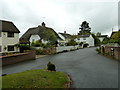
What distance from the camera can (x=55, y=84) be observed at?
16.4 ft

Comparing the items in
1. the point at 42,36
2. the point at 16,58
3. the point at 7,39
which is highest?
the point at 42,36

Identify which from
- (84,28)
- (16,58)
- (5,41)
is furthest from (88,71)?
(84,28)

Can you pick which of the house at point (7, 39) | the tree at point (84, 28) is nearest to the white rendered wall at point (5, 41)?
the house at point (7, 39)

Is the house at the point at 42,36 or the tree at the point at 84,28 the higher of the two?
the tree at the point at 84,28

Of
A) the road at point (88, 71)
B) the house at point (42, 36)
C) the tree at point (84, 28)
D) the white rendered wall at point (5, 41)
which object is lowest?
the road at point (88, 71)

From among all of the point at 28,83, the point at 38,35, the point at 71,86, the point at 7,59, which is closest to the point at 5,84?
the point at 28,83

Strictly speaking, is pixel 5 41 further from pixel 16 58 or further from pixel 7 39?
pixel 16 58

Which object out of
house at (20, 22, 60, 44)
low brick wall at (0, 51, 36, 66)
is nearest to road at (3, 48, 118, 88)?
low brick wall at (0, 51, 36, 66)

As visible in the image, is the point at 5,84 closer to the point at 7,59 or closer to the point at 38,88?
the point at 38,88

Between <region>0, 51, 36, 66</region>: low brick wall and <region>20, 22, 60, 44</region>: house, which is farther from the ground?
<region>20, 22, 60, 44</region>: house

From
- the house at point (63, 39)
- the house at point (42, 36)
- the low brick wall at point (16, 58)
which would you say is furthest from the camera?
the house at point (63, 39)

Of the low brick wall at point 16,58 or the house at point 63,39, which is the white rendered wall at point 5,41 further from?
the house at point 63,39

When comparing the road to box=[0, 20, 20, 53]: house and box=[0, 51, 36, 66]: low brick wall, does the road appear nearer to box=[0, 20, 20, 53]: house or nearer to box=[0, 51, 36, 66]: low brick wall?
box=[0, 51, 36, 66]: low brick wall

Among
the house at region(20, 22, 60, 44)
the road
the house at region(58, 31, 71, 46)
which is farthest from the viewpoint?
the house at region(58, 31, 71, 46)
